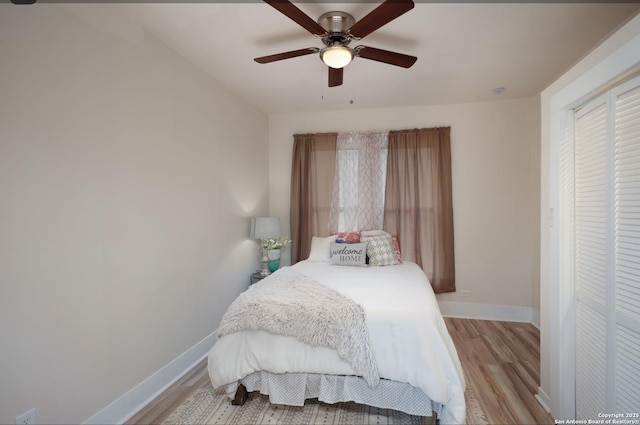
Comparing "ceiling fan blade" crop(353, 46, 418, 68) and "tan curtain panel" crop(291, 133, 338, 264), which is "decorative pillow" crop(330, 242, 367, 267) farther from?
"ceiling fan blade" crop(353, 46, 418, 68)

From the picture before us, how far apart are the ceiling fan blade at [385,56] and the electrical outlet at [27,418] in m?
2.67

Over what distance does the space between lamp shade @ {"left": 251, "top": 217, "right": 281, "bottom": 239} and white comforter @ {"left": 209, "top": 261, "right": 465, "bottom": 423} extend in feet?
5.14

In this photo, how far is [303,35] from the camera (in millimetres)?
2309

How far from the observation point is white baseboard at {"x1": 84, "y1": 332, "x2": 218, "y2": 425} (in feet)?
6.31

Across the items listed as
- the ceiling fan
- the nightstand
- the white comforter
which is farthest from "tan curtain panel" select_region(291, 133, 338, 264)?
the white comforter

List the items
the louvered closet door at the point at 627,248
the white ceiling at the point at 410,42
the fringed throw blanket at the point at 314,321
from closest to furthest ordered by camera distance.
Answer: the louvered closet door at the point at 627,248 < the fringed throw blanket at the point at 314,321 < the white ceiling at the point at 410,42

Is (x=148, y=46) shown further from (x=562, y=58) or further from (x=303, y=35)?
(x=562, y=58)

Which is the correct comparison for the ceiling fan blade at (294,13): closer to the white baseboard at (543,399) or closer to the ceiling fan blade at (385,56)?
the ceiling fan blade at (385,56)

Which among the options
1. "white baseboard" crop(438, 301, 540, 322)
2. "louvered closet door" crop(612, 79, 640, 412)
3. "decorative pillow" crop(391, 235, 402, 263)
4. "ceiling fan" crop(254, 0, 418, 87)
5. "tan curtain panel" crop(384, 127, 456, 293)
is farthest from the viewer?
"tan curtain panel" crop(384, 127, 456, 293)

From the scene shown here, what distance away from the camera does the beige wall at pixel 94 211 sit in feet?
4.89

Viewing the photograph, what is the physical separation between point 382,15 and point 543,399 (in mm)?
2644

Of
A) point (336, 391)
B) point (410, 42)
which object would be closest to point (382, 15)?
point (410, 42)

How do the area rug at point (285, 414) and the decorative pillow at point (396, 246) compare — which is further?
the decorative pillow at point (396, 246)

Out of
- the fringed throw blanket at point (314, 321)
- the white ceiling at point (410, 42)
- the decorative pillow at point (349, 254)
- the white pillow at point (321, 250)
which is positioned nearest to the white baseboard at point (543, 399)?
the fringed throw blanket at point (314, 321)
